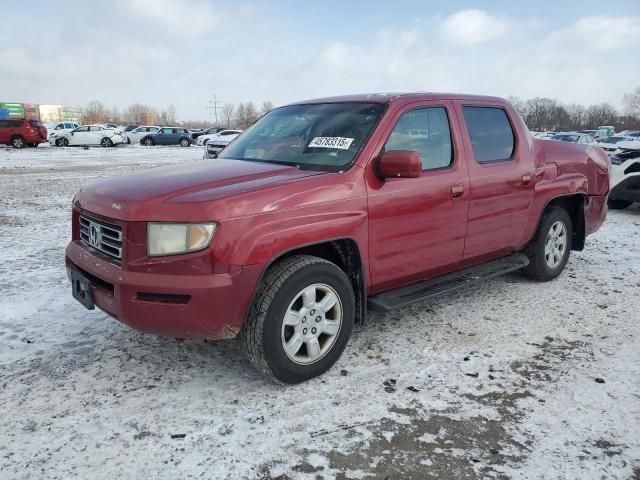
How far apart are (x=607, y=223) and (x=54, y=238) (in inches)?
327

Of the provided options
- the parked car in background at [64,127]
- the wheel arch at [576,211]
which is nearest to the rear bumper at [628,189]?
the wheel arch at [576,211]

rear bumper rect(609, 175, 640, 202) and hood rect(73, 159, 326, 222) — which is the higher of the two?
hood rect(73, 159, 326, 222)

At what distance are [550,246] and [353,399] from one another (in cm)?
319

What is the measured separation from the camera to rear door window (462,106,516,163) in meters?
4.29

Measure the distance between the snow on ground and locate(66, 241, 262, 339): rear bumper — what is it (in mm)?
469

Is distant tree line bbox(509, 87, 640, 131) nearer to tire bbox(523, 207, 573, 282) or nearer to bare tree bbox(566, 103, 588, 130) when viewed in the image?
bare tree bbox(566, 103, 588, 130)

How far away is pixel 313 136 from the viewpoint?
3.86 m

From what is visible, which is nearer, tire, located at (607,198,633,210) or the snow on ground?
the snow on ground

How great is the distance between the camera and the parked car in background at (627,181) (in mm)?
9102

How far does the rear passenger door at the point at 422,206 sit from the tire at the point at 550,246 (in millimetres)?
1364

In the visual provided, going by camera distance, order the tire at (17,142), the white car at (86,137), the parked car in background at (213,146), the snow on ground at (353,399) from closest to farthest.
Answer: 1. the snow on ground at (353,399)
2. the parked car in background at (213,146)
3. the tire at (17,142)
4. the white car at (86,137)

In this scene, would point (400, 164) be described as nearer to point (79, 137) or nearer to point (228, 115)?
point (79, 137)

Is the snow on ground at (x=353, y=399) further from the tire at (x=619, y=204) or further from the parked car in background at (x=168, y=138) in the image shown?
the parked car in background at (x=168, y=138)

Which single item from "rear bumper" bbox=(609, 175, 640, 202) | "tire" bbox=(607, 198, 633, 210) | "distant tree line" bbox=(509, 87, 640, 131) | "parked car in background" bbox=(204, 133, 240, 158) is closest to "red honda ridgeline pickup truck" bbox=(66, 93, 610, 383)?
"rear bumper" bbox=(609, 175, 640, 202)
